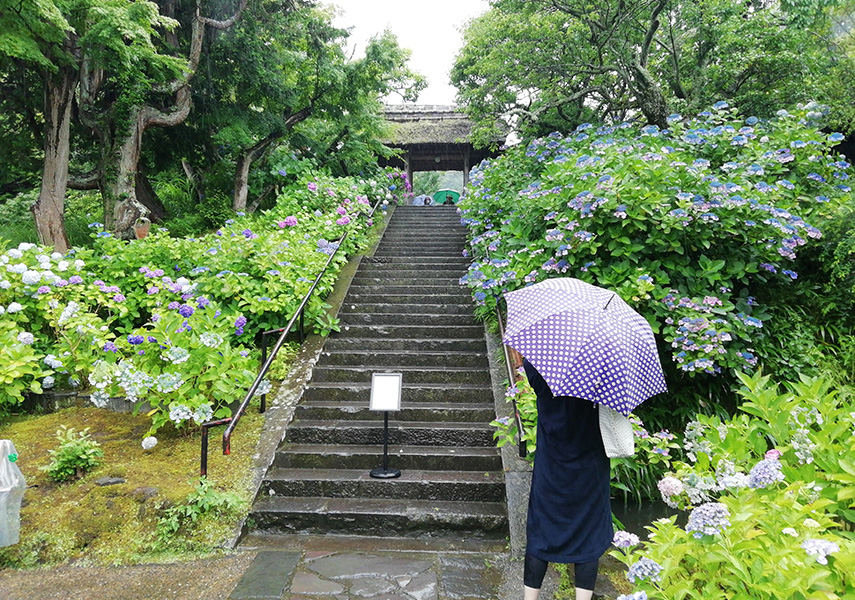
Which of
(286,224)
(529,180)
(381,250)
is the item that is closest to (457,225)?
(381,250)

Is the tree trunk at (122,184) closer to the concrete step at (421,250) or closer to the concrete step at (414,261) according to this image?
the concrete step at (414,261)

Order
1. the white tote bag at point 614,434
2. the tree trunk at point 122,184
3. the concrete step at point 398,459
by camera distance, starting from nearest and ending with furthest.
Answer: the white tote bag at point 614,434 < the concrete step at point 398,459 < the tree trunk at point 122,184

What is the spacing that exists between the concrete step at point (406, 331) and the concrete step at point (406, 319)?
0.18m

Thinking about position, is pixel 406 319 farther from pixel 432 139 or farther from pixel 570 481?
pixel 432 139

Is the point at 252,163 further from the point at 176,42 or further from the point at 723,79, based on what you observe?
the point at 723,79

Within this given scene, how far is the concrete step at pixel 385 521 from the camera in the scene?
11.5 feet

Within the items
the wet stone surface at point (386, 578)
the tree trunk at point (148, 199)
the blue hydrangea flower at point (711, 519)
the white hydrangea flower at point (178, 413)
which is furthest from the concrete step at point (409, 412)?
the tree trunk at point (148, 199)

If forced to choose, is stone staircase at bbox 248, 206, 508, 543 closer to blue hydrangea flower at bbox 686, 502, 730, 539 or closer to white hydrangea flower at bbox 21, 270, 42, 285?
blue hydrangea flower at bbox 686, 502, 730, 539

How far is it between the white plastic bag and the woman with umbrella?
3.07 meters

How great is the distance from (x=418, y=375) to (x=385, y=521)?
181 cm

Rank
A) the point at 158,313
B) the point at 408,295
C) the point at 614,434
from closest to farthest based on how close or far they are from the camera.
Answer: the point at 614,434
the point at 158,313
the point at 408,295

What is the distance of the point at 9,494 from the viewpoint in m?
2.99

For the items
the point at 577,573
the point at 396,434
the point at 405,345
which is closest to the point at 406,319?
the point at 405,345

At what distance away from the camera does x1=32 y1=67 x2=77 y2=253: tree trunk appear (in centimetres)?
722
